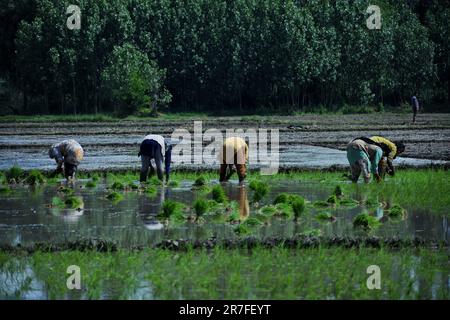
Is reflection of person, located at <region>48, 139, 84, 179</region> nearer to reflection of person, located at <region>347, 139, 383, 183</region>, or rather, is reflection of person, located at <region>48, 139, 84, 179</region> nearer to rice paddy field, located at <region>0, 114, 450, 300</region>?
rice paddy field, located at <region>0, 114, 450, 300</region>

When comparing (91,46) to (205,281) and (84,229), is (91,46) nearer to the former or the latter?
(84,229)

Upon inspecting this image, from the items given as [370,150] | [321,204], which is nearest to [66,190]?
[321,204]

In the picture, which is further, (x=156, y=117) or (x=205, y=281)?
(x=156, y=117)

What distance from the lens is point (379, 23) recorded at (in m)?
53.2

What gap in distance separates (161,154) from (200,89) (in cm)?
3882

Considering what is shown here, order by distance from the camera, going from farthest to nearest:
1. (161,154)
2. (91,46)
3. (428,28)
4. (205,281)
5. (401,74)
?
(428,28) < (401,74) < (91,46) < (161,154) < (205,281)

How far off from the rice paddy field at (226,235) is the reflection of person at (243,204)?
44 millimetres

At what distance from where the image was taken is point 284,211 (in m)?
12.0

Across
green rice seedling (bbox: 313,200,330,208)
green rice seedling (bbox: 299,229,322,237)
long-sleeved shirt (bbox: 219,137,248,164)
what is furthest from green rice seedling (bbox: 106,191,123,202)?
green rice seedling (bbox: 299,229,322,237)

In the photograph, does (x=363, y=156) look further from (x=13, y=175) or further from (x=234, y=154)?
(x=13, y=175)

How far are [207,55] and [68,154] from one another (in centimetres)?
3866

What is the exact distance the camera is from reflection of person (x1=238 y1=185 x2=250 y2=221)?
12172mm

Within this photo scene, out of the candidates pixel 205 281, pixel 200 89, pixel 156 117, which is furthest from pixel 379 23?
pixel 205 281

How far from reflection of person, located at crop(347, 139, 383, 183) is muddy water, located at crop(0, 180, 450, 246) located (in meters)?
0.92
